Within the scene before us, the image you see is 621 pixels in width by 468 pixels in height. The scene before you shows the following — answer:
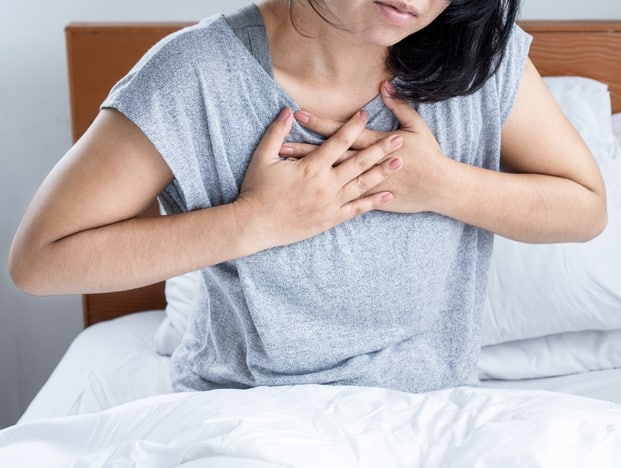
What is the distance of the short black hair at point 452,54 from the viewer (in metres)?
0.99

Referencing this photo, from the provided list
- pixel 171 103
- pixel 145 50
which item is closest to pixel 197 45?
pixel 171 103

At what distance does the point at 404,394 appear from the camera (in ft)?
3.35

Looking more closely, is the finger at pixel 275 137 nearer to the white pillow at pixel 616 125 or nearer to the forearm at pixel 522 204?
the forearm at pixel 522 204

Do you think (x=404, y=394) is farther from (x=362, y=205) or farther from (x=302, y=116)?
(x=302, y=116)

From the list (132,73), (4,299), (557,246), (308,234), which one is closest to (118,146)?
(132,73)

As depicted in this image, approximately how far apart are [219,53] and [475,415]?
0.48 metres

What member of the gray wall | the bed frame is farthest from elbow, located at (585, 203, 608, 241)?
the gray wall

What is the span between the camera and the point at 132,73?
980 millimetres

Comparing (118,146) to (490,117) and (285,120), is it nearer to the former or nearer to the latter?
(285,120)

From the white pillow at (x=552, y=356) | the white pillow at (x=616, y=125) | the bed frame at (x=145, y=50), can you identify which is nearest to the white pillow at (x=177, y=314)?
the bed frame at (x=145, y=50)

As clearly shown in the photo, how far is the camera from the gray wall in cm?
189

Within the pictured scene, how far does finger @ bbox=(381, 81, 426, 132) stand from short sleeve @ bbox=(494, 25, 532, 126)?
111 mm

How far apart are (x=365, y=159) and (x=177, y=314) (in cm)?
69

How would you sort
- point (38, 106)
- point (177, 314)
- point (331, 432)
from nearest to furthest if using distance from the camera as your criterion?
1. point (331, 432)
2. point (177, 314)
3. point (38, 106)
